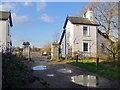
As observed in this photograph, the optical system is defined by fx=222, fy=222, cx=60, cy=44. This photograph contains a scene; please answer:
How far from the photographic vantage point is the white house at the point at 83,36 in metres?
32.2

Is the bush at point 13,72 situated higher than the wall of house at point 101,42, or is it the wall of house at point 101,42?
the wall of house at point 101,42

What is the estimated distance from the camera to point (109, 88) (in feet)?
31.2

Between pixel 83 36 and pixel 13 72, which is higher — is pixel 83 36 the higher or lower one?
the higher one

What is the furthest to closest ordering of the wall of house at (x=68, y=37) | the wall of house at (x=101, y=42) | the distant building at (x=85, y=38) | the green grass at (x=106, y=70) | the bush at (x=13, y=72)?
the wall of house at (x=68, y=37) → the distant building at (x=85, y=38) → the wall of house at (x=101, y=42) → the green grass at (x=106, y=70) → the bush at (x=13, y=72)

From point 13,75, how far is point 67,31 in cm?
2907

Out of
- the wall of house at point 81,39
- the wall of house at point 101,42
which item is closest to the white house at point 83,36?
the wall of house at point 81,39

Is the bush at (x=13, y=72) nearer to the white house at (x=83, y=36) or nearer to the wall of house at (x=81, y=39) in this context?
the white house at (x=83, y=36)

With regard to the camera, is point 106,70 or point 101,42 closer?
point 106,70

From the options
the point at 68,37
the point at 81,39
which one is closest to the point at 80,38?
the point at 81,39

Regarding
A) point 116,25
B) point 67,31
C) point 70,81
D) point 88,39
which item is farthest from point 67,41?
point 70,81

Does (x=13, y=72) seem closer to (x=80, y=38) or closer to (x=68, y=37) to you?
(x=80, y=38)

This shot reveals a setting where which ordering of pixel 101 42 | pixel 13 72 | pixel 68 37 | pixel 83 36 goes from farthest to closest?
pixel 68 37
pixel 101 42
pixel 83 36
pixel 13 72

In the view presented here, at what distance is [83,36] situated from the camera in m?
32.6

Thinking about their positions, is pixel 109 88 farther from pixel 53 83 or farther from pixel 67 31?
pixel 67 31
